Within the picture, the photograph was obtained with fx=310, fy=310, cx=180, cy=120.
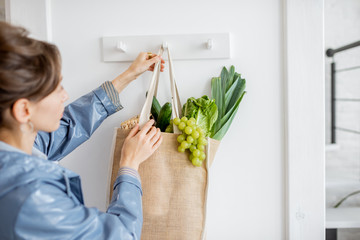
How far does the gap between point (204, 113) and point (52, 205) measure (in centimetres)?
51

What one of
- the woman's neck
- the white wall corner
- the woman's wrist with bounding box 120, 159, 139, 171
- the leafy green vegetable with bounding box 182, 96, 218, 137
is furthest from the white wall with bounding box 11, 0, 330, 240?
the woman's neck

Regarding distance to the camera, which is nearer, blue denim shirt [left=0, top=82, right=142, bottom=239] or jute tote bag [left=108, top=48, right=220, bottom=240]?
blue denim shirt [left=0, top=82, right=142, bottom=239]

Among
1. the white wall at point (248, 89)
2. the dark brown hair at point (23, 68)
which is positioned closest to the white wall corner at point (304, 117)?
the white wall at point (248, 89)

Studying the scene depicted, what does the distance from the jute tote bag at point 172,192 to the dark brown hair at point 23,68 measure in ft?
1.09

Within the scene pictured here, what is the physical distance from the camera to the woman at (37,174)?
2.02 ft

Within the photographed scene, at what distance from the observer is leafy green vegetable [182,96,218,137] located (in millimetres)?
962

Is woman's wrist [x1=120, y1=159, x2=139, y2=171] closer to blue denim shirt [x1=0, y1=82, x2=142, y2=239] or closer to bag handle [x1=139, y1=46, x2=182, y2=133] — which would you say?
blue denim shirt [x1=0, y1=82, x2=142, y2=239]

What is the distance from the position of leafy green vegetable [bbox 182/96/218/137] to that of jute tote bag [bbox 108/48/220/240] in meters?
0.05

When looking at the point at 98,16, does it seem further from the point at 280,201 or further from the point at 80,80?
the point at 280,201

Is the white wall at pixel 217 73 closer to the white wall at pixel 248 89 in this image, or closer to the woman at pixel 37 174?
the white wall at pixel 248 89

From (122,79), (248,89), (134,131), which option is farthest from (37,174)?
(248,89)

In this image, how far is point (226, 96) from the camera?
3.45ft

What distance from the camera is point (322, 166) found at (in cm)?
107

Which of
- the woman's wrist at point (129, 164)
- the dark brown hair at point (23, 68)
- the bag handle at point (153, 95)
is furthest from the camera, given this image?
the bag handle at point (153, 95)
